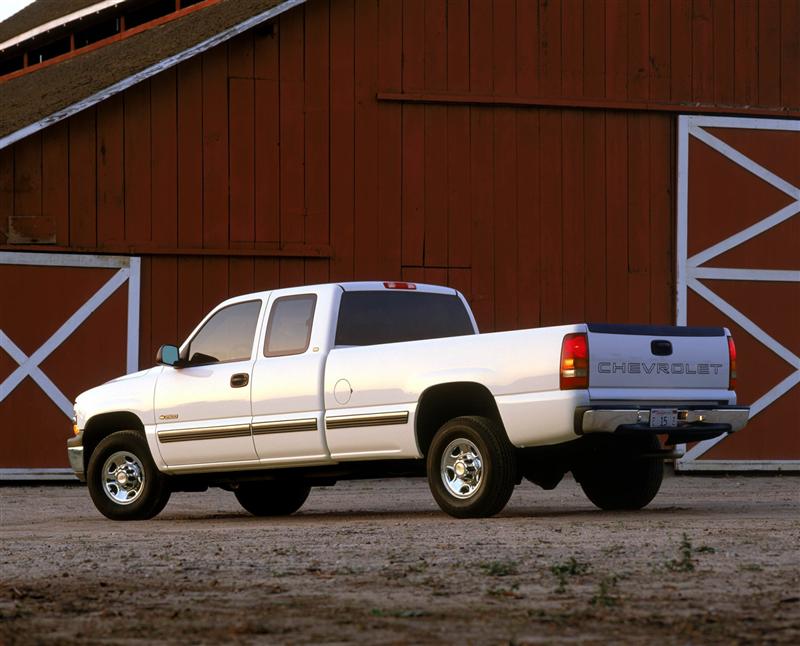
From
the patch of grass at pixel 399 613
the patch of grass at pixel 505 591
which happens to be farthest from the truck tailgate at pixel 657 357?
the patch of grass at pixel 399 613

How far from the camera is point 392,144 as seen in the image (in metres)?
19.2

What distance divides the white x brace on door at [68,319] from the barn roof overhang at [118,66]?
4.48 ft

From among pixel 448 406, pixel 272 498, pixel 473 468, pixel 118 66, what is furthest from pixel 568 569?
pixel 118 66

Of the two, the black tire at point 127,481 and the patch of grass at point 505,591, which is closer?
the patch of grass at point 505,591

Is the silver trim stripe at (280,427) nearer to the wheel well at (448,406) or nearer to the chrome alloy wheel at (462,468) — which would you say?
the wheel well at (448,406)

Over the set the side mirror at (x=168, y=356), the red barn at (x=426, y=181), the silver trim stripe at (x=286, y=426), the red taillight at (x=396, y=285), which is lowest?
the silver trim stripe at (x=286, y=426)

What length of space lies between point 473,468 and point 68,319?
8.51 m

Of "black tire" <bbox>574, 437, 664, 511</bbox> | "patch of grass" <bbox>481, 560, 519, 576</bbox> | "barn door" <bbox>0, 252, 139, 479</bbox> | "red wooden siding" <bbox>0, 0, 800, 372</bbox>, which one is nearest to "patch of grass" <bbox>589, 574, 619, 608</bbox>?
"patch of grass" <bbox>481, 560, 519, 576</bbox>

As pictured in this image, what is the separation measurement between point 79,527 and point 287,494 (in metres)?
2.19

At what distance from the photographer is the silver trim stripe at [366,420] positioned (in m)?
11.1

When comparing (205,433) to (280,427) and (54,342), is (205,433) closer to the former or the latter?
(280,427)

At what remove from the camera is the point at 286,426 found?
11703 millimetres

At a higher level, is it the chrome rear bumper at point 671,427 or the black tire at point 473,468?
the chrome rear bumper at point 671,427

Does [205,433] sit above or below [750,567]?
above
